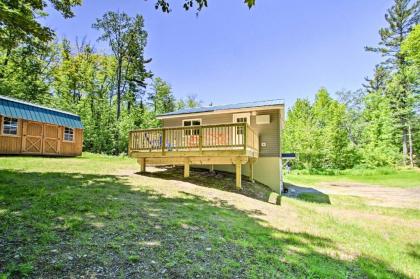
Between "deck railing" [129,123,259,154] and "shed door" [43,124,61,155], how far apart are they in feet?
29.9

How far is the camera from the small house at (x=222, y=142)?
978cm

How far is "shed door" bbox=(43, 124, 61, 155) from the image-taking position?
1648 cm

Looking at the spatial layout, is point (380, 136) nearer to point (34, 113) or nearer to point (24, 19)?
point (24, 19)

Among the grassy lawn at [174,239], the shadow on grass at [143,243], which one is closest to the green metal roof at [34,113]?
the grassy lawn at [174,239]

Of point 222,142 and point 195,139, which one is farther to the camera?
point 195,139

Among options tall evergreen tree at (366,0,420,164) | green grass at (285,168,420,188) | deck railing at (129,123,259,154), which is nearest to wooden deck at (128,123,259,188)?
deck railing at (129,123,259,154)

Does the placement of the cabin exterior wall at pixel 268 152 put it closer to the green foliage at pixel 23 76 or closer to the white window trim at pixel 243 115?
the white window trim at pixel 243 115

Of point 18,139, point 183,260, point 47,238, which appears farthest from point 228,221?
point 18,139

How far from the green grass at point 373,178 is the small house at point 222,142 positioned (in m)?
8.84

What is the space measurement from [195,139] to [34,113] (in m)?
12.2

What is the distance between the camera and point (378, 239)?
19.2 ft

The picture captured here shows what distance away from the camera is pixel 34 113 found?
624 inches

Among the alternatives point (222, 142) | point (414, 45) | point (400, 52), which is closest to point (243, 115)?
point (222, 142)

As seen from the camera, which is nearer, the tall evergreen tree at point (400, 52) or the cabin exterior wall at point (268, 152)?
the cabin exterior wall at point (268, 152)
